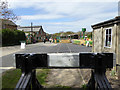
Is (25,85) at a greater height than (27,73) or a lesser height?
lesser

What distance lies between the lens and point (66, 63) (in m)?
2.51

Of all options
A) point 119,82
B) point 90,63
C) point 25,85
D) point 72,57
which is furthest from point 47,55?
point 119,82

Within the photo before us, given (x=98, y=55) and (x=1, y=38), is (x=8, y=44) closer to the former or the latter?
(x=1, y=38)

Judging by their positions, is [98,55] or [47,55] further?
[47,55]

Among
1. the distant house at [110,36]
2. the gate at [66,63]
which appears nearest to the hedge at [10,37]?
the distant house at [110,36]

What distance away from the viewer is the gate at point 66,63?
91.9 inches

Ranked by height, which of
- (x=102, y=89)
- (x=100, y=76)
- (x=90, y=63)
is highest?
(x=90, y=63)

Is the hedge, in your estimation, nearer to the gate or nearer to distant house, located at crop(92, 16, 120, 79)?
distant house, located at crop(92, 16, 120, 79)

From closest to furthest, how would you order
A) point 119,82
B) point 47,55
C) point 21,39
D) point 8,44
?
point 47,55, point 119,82, point 8,44, point 21,39

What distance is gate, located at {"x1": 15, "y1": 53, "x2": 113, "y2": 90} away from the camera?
2.33 meters

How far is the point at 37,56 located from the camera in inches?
100

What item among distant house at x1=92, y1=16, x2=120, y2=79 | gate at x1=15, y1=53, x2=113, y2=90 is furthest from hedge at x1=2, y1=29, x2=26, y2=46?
gate at x1=15, y1=53, x2=113, y2=90

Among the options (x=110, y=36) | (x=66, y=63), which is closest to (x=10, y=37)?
(x=110, y=36)

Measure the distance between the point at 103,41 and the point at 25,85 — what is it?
5.78m
